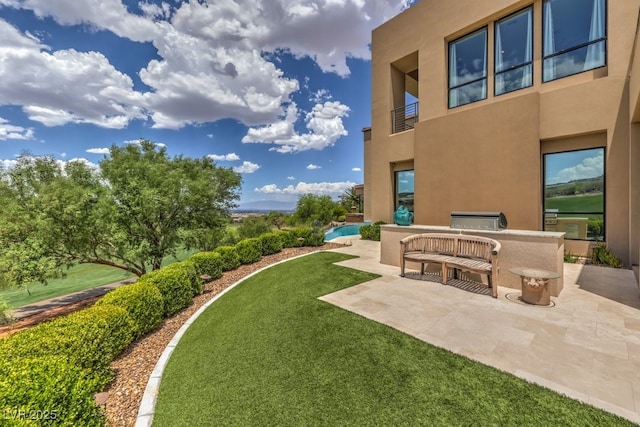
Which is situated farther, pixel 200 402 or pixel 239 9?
pixel 239 9

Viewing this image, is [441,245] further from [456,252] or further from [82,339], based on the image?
[82,339]

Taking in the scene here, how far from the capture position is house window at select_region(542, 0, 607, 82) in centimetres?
770

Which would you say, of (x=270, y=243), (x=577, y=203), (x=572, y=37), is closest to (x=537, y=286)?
(x=577, y=203)

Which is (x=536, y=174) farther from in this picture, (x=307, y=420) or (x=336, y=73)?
(x=336, y=73)

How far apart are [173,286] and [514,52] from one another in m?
13.4

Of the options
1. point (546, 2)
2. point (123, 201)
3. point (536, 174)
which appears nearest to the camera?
point (536, 174)

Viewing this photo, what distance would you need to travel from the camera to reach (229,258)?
8.73m

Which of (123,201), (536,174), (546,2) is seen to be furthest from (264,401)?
(546,2)

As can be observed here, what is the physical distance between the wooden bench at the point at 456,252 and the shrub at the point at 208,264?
5.64 meters

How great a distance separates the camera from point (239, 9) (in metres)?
11.2

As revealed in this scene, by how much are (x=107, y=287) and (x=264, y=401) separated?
1932 centimetres

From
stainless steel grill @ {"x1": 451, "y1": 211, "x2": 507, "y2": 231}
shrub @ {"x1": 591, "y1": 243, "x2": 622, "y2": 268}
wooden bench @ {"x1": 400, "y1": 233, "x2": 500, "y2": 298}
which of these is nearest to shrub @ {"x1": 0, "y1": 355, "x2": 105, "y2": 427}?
wooden bench @ {"x1": 400, "y1": 233, "x2": 500, "y2": 298}

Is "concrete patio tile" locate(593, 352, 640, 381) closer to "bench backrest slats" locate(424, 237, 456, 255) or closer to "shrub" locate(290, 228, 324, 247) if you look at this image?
"bench backrest slats" locate(424, 237, 456, 255)

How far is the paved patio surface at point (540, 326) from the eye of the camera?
8.45 feet
